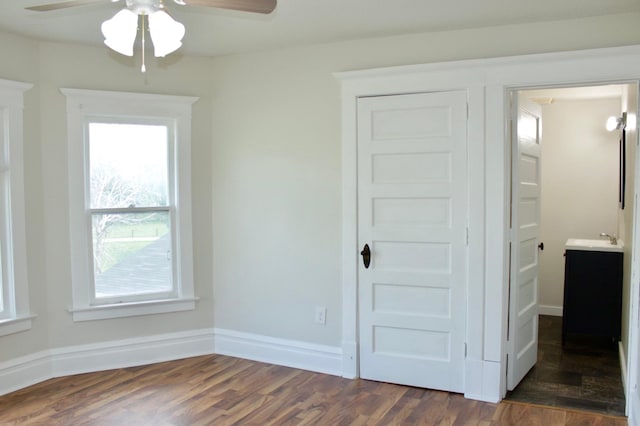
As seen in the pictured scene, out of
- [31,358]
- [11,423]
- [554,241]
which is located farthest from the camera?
[554,241]

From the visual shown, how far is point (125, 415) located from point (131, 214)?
1516mm

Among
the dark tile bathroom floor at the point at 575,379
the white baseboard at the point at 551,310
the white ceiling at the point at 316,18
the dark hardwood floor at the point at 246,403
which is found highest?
the white ceiling at the point at 316,18

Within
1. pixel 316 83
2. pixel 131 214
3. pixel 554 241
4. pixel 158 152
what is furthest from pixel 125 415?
pixel 554 241

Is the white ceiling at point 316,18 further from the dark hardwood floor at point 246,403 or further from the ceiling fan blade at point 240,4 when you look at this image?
the dark hardwood floor at point 246,403

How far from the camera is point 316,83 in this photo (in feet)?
12.6

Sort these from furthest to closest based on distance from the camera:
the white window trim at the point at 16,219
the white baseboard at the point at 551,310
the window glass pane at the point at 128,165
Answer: the white baseboard at the point at 551,310 → the window glass pane at the point at 128,165 → the white window trim at the point at 16,219

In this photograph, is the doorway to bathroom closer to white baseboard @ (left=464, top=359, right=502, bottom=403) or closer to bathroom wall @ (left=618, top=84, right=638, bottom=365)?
bathroom wall @ (left=618, top=84, right=638, bottom=365)

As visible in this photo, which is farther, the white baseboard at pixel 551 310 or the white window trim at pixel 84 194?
the white baseboard at pixel 551 310

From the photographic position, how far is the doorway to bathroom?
11.8 ft

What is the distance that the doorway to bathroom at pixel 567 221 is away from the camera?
3.59m

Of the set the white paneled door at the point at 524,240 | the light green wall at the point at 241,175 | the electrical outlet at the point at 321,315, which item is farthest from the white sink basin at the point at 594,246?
the electrical outlet at the point at 321,315

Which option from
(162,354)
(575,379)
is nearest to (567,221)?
(575,379)

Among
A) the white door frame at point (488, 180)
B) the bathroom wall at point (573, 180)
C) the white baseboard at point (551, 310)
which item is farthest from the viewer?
the white baseboard at point (551, 310)

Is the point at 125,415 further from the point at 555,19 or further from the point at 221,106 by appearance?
the point at 555,19
